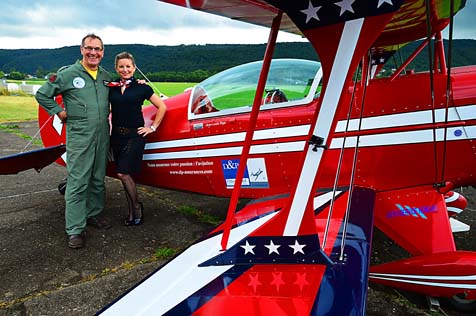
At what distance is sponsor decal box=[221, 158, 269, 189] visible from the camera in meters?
3.38

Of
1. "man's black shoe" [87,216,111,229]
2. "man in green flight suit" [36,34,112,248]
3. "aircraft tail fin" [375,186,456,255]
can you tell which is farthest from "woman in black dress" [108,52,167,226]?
"aircraft tail fin" [375,186,456,255]

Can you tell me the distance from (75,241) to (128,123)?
50.6 inches

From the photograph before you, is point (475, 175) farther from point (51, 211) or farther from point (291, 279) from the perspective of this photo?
point (51, 211)

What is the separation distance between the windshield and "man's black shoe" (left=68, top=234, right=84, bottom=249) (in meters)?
1.71

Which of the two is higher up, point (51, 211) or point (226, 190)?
point (226, 190)

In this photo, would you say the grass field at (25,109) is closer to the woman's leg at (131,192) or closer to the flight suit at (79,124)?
the woman's leg at (131,192)

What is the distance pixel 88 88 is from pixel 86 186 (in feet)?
3.21

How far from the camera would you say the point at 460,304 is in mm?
Result: 2500

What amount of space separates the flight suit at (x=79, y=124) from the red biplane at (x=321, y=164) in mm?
673

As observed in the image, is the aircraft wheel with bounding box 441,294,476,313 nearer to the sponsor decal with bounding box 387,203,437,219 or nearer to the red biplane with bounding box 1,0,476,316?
the red biplane with bounding box 1,0,476,316

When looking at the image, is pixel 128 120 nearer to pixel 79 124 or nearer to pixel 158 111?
pixel 158 111

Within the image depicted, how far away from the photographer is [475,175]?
2.89m

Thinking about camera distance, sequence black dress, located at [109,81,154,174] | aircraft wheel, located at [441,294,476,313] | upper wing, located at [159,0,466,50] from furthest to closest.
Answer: black dress, located at [109,81,154,174] < aircraft wheel, located at [441,294,476,313] < upper wing, located at [159,0,466,50]

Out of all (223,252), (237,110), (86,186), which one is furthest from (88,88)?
(223,252)
